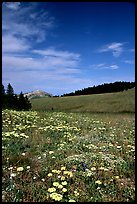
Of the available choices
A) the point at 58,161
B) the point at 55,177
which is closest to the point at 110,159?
the point at 58,161

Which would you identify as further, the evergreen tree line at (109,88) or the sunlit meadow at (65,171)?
the evergreen tree line at (109,88)

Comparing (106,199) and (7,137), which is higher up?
(7,137)

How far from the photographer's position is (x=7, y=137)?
1147cm

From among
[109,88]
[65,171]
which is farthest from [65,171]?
[109,88]

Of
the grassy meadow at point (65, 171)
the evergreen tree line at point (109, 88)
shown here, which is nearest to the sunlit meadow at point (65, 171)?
the grassy meadow at point (65, 171)

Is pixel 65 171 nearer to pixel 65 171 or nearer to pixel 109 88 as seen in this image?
pixel 65 171

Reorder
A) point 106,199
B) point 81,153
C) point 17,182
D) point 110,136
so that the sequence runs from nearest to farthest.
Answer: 1. point 106,199
2. point 17,182
3. point 81,153
4. point 110,136

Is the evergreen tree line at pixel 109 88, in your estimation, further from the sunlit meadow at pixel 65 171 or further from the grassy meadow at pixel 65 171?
the sunlit meadow at pixel 65 171

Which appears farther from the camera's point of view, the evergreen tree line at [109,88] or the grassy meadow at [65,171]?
the evergreen tree line at [109,88]

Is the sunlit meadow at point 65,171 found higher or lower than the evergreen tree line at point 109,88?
lower

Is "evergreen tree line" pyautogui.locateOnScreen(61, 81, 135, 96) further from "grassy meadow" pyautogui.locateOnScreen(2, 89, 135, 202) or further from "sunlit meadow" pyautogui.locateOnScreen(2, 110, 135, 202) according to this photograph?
"sunlit meadow" pyautogui.locateOnScreen(2, 110, 135, 202)

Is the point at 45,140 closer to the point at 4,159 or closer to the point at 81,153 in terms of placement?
the point at 81,153

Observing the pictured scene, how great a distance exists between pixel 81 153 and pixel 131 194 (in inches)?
146

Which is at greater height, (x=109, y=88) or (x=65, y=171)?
(x=109, y=88)
